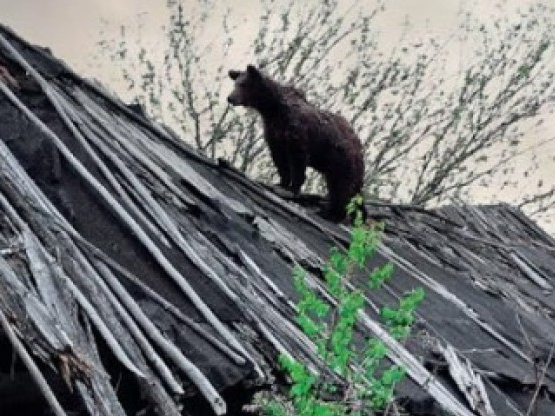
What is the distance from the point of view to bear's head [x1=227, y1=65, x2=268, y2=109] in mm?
8305

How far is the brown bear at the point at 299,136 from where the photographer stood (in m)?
8.27

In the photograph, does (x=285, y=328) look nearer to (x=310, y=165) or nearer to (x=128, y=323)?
(x=128, y=323)

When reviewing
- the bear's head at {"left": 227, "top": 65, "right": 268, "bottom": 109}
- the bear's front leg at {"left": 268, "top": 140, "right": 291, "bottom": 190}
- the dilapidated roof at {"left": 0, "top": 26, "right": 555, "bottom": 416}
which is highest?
the bear's head at {"left": 227, "top": 65, "right": 268, "bottom": 109}

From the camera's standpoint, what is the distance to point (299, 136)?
823cm

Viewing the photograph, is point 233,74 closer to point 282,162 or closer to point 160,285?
point 282,162

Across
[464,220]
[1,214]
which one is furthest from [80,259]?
[464,220]

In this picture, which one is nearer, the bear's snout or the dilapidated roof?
the dilapidated roof

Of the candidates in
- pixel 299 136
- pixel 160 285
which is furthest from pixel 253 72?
pixel 160 285

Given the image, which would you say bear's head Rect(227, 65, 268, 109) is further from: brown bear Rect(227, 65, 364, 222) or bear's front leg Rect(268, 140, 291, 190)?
bear's front leg Rect(268, 140, 291, 190)

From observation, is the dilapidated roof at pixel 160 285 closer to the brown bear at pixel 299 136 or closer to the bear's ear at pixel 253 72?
the brown bear at pixel 299 136

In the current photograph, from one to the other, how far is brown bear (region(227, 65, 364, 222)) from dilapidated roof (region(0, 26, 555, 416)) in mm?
349

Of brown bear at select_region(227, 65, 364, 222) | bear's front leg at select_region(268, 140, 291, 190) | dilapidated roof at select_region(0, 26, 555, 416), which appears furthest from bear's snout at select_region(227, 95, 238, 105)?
dilapidated roof at select_region(0, 26, 555, 416)

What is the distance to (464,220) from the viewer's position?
Result: 11227 mm

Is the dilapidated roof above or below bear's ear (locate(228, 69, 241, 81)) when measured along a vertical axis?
below
